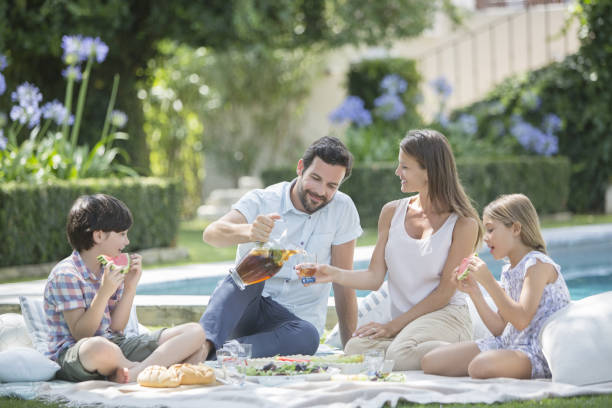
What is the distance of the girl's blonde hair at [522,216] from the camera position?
13.0ft

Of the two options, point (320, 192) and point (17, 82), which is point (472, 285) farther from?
point (17, 82)

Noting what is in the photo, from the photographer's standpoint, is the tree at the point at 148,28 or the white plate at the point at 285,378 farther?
A: the tree at the point at 148,28

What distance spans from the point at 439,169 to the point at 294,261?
894 millimetres

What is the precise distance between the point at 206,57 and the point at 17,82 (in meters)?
6.04

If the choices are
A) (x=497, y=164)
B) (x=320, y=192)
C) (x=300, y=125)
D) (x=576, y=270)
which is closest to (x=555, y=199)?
(x=497, y=164)

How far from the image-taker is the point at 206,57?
17.5 metres

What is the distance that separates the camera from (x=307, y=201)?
4316mm

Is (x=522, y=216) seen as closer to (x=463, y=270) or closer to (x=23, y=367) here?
(x=463, y=270)

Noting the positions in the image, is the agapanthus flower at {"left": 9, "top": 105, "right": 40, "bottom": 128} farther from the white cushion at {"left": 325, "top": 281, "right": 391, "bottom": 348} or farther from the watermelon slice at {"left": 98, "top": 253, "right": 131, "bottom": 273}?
the watermelon slice at {"left": 98, "top": 253, "right": 131, "bottom": 273}

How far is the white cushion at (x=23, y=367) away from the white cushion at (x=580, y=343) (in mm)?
2282

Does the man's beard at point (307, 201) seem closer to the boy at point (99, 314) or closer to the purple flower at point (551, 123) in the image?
the boy at point (99, 314)

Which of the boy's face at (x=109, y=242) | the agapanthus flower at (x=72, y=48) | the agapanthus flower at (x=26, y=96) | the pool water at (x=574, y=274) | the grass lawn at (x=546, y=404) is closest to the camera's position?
the grass lawn at (x=546, y=404)

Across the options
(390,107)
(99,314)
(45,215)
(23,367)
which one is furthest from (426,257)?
(390,107)

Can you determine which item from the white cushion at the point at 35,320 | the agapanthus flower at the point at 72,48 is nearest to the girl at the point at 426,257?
the white cushion at the point at 35,320
